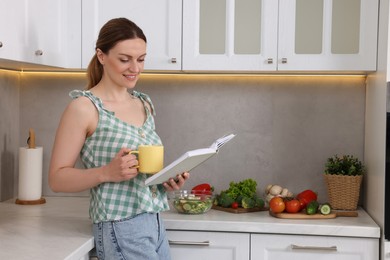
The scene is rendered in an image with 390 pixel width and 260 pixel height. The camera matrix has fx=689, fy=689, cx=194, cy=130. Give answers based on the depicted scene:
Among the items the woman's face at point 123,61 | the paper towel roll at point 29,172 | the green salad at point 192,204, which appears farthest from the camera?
the paper towel roll at point 29,172

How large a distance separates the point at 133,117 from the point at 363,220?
3.64 ft

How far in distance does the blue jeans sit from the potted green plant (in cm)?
103

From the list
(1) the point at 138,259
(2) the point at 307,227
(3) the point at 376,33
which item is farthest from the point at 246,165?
(1) the point at 138,259

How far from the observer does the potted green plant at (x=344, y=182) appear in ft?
10.3

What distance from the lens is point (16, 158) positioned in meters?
3.55

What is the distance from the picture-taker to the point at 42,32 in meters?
2.91

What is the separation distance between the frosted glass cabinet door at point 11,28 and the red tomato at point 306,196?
1.36 metres

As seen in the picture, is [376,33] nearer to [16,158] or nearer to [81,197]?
[81,197]

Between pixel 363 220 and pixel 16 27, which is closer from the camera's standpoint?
pixel 16 27

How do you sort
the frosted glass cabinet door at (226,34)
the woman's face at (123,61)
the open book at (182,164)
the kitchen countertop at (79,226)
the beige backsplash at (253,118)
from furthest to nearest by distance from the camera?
1. the beige backsplash at (253,118)
2. the frosted glass cabinet door at (226,34)
3. the woman's face at (123,61)
4. the kitchen countertop at (79,226)
5. the open book at (182,164)

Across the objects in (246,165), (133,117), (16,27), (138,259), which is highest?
(16,27)

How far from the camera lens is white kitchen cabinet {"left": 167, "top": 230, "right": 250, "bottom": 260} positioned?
2863mm

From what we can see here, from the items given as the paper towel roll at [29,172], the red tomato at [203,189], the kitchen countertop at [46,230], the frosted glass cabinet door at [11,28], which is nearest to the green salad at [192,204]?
the red tomato at [203,189]

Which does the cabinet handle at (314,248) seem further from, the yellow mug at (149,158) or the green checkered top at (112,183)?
the yellow mug at (149,158)
